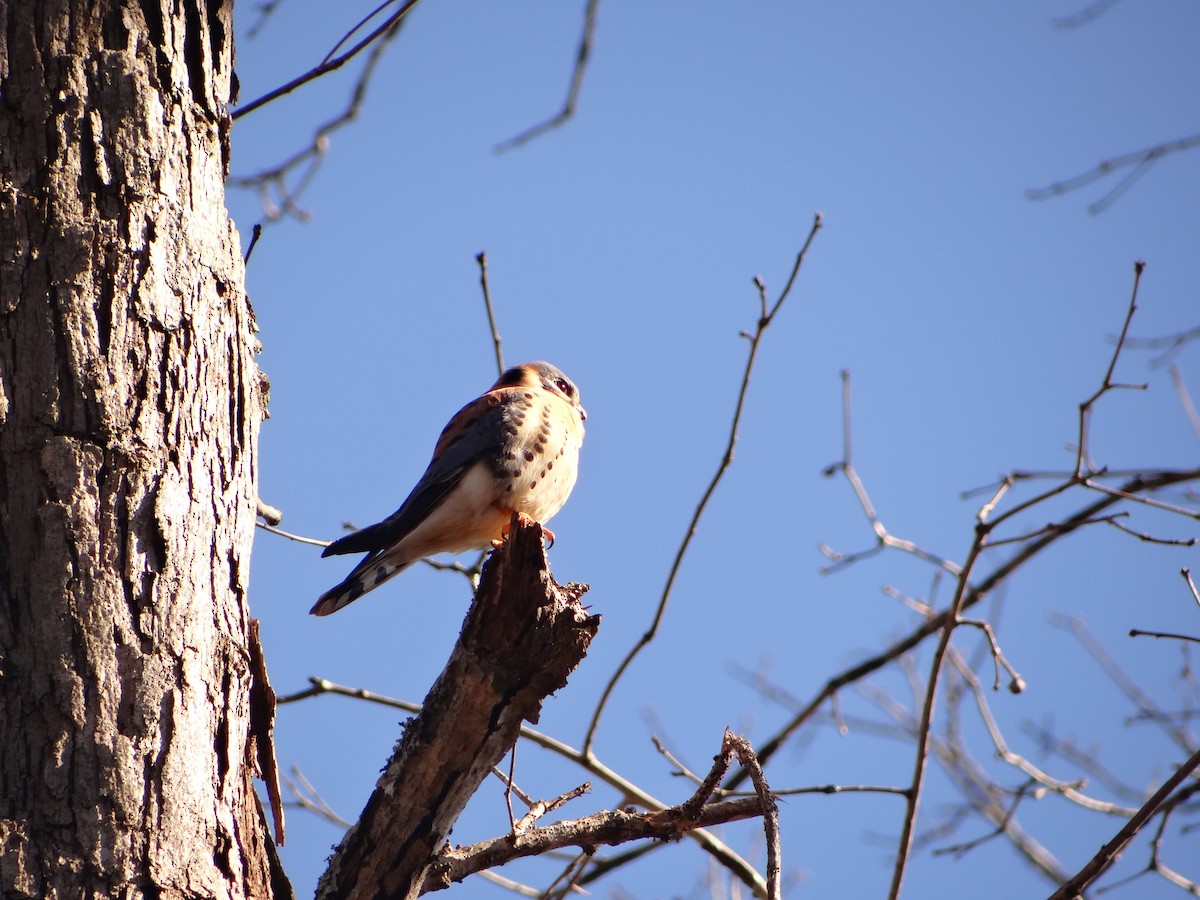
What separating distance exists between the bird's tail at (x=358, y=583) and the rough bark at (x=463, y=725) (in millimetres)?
1414

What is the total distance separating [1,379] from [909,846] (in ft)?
7.58

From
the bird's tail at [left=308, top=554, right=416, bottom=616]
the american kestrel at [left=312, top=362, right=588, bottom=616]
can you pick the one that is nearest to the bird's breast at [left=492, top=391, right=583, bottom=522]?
the american kestrel at [left=312, top=362, right=588, bottom=616]

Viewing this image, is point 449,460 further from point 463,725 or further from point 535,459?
point 463,725

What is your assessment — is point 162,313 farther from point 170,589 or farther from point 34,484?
point 170,589

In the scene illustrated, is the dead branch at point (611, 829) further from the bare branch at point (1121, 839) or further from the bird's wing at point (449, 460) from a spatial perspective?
the bird's wing at point (449, 460)

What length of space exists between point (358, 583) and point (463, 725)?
1.60m

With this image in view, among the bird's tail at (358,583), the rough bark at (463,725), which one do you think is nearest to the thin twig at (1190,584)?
the rough bark at (463,725)

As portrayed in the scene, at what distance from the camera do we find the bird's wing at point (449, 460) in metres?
3.67

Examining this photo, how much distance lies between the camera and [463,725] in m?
2.13

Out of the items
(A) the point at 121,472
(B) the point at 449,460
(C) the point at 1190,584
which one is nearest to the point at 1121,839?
(C) the point at 1190,584

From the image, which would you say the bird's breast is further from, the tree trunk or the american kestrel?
the tree trunk

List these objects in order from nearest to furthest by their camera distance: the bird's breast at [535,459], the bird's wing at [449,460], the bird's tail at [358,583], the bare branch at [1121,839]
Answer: the bare branch at [1121,839], the bird's tail at [358,583], the bird's wing at [449,460], the bird's breast at [535,459]

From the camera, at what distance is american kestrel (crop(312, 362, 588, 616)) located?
12.6ft

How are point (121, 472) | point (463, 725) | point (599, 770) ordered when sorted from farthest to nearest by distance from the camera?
1. point (599, 770)
2. point (463, 725)
3. point (121, 472)
